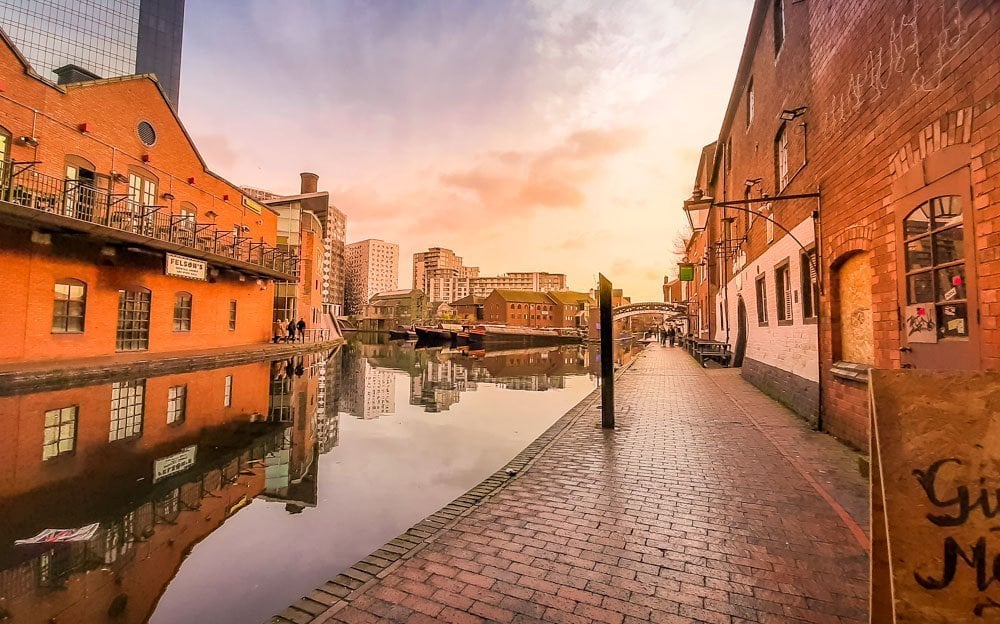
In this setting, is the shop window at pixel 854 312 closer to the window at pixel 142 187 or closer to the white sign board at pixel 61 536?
the white sign board at pixel 61 536

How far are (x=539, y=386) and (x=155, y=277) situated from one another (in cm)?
1563

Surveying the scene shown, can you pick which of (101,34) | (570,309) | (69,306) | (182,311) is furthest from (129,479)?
(570,309)

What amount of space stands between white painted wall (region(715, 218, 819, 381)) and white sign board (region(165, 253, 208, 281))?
20148 mm

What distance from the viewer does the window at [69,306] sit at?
14.1 m

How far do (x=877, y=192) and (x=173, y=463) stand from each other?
989 cm

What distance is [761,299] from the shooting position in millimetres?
13273

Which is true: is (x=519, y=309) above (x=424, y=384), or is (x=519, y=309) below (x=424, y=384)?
above

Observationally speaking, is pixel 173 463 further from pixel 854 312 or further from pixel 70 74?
pixel 70 74

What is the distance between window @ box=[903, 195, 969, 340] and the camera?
446 cm

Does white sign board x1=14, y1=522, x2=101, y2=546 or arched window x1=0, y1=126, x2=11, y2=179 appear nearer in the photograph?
white sign board x1=14, y1=522, x2=101, y2=546

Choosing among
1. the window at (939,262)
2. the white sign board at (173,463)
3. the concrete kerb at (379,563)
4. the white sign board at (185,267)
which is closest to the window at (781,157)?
the window at (939,262)

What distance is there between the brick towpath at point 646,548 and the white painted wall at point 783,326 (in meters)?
3.09

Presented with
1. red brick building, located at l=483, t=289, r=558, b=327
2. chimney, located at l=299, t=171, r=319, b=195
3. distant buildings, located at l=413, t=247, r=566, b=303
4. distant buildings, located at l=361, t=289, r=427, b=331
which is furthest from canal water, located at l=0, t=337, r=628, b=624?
distant buildings, located at l=413, t=247, r=566, b=303

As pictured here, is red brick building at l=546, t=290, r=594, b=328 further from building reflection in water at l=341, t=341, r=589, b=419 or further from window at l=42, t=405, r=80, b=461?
window at l=42, t=405, r=80, b=461
